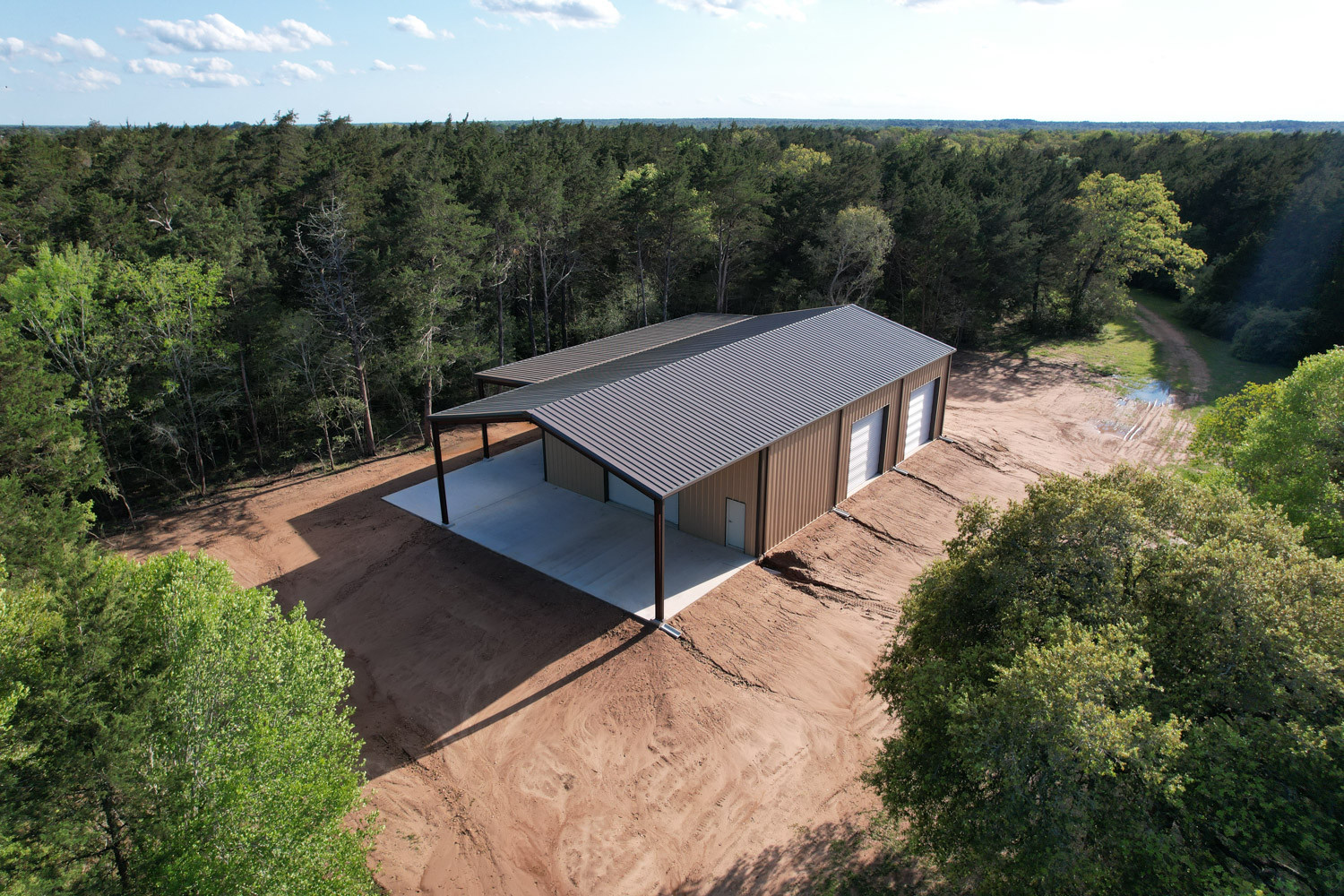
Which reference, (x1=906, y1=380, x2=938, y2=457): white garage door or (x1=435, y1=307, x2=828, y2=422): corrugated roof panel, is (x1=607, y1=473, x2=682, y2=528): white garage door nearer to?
(x1=435, y1=307, x2=828, y2=422): corrugated roof panel

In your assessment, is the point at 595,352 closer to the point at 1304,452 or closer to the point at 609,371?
Answer: the point at 609,371

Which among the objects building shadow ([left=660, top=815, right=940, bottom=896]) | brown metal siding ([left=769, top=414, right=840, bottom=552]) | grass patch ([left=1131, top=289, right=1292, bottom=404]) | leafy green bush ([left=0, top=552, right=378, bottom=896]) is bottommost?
building shadow ([left=660, top=815, right=940, bottom=896])

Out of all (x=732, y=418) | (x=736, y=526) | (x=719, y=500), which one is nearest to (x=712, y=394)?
(x=732, y=418)

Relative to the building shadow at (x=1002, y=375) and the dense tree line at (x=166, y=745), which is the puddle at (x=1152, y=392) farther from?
the dense tree line at (x=166, y=745)

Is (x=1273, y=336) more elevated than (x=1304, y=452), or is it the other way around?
(x=1304, y=452)

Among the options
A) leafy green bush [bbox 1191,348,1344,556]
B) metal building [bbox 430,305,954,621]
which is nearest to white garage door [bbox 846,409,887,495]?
metal building [bbox 430,305,954,621]
